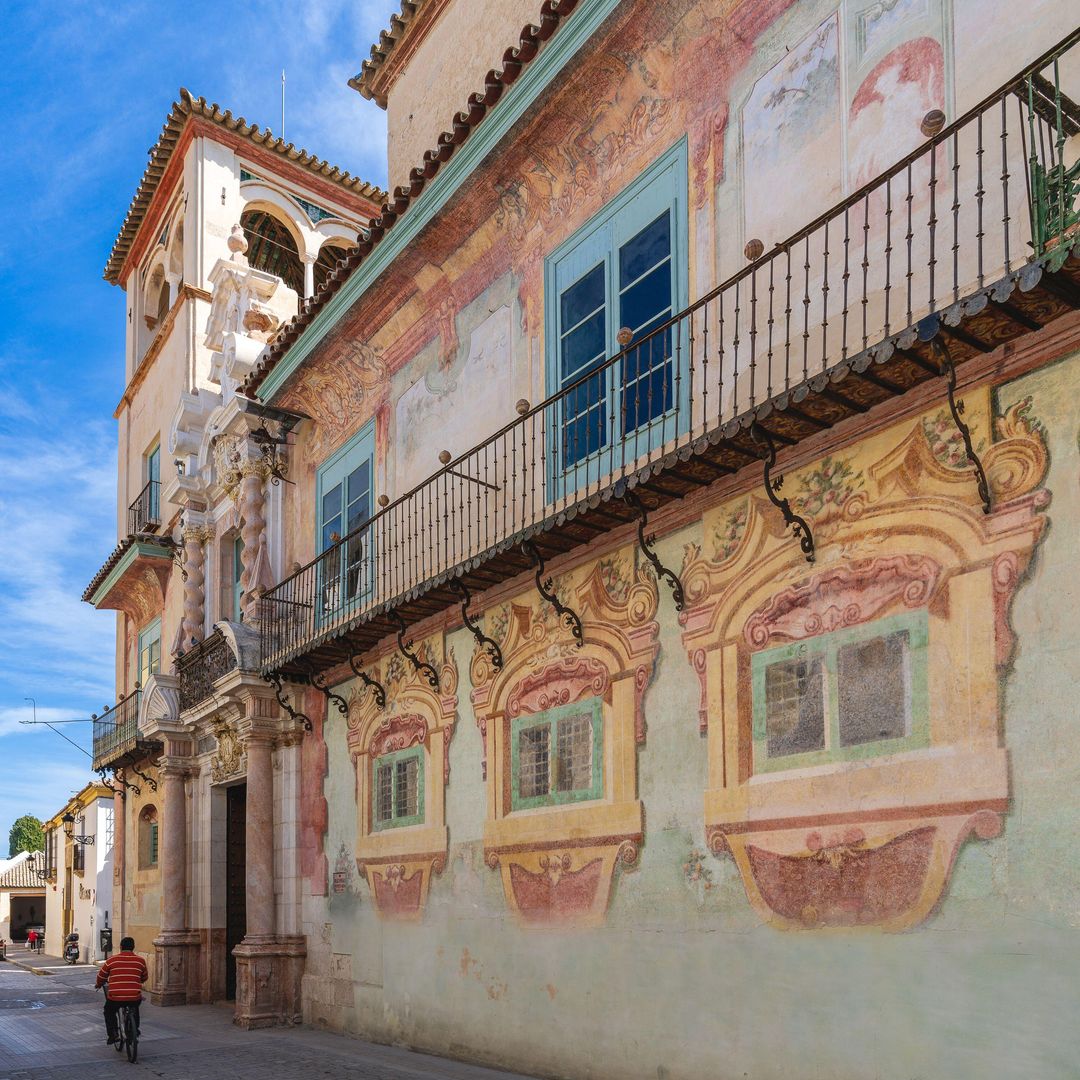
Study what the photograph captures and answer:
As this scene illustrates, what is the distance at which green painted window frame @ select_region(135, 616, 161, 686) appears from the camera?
2109 cm

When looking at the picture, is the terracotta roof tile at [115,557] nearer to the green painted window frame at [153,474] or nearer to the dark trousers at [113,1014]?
the green painted window frame at [153,474]

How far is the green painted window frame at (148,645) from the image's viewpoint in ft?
69.2

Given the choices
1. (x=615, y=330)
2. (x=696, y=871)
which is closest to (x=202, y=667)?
(x=615, y=330)

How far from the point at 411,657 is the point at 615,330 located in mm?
3769

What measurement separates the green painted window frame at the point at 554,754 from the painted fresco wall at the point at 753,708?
0.03 meters

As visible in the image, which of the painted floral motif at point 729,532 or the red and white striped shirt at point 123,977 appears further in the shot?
the red and white striped shirt at point 123,977

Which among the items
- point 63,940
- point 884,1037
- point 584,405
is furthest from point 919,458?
point 63,940

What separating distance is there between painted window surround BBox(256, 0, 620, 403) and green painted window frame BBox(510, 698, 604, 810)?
4638 mm

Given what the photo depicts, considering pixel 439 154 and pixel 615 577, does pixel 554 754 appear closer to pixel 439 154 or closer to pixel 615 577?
pixel 615 577

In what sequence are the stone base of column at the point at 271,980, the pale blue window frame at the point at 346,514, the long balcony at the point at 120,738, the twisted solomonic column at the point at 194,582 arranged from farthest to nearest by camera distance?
the long balcony at the point at 120,738, the twisted solomonic column at the point at 194,582, the stone base of column at the point at 271,980, the pale blue window frame at the point at 346,514

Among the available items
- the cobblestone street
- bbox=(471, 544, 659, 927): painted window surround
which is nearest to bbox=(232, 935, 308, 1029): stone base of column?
the cobblestone street

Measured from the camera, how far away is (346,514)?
13586 mm

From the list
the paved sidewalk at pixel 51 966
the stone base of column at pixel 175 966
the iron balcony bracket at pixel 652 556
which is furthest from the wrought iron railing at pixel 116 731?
the iron balcony bracket at pixel 652 556

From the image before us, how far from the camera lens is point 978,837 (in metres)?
5.57
